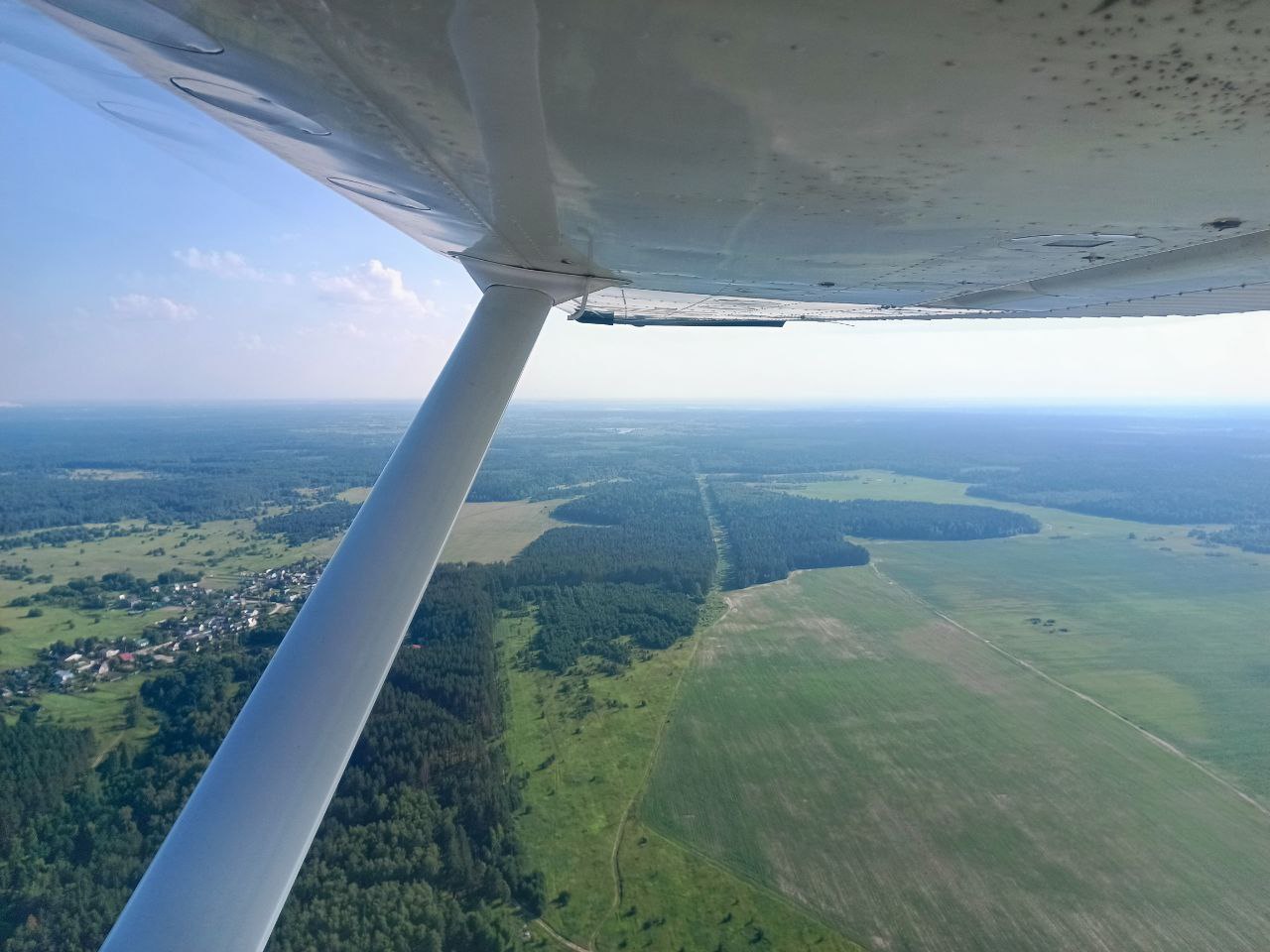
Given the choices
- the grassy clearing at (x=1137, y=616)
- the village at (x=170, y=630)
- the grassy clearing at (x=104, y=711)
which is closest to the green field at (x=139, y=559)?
the grassy clearing at (x=104, y=711)

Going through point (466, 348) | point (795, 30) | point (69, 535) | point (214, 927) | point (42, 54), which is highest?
point (42, 54)

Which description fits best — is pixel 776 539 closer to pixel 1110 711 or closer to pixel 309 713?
pixel 1110 711

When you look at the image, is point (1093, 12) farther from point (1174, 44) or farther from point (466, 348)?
point (466, 348)

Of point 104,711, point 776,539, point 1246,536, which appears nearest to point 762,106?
point 104,711

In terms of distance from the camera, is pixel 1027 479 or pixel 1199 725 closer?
pixel 1199 725

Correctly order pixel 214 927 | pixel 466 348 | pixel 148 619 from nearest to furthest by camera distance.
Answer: pixel 214 927, pixel 466 348, pixel 148 619

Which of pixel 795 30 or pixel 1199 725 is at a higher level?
pixel 795 30

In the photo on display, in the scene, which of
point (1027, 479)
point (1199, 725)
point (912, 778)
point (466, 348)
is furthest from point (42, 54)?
point (1027, 479)
